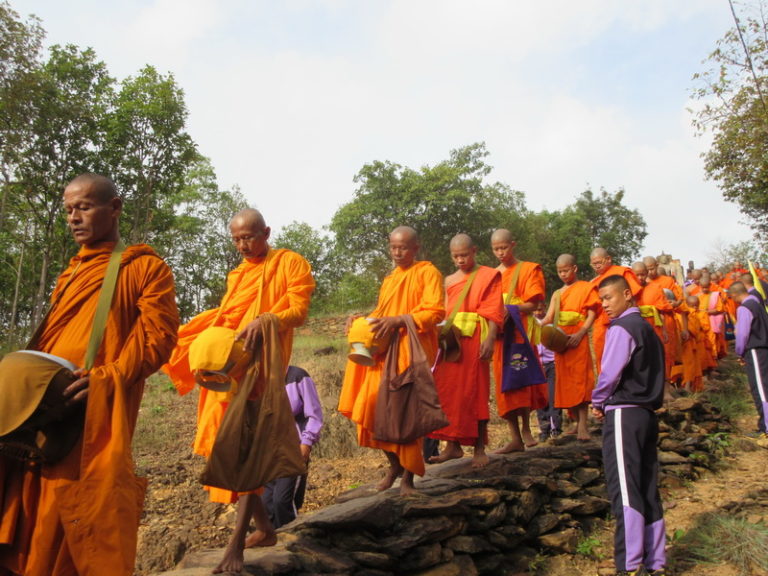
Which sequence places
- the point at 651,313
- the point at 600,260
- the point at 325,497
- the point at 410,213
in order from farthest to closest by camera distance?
the point at 410,213 < the point at 651,313 < the point at 600,260 < the point at 325,497

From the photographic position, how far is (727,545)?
4.73 metres

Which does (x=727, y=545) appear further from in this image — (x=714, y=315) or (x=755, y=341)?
(x=714, y=315)

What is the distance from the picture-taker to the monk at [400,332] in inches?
173

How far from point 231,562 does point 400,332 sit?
6.43ft

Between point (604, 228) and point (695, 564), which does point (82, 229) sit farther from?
point (604, 228)

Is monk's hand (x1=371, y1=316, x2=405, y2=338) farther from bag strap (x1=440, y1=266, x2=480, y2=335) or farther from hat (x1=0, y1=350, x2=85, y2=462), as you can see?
hat (x1=0, y1=350, x2=85, y2=462)

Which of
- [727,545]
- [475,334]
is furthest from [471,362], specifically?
[727,545]

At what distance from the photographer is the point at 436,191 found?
28453 mm

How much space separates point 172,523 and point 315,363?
6365 mm

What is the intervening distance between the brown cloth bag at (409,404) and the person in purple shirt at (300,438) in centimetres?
62

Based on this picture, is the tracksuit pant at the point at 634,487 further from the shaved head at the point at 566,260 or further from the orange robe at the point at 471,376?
the shaved head at the point at 566,260

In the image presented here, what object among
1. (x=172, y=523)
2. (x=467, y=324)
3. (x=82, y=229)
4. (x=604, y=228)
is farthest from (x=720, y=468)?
(x=604, y=228)

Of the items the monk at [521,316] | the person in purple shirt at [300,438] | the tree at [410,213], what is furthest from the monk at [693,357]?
the tree at [410,213]

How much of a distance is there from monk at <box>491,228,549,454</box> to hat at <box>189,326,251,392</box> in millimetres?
3067
